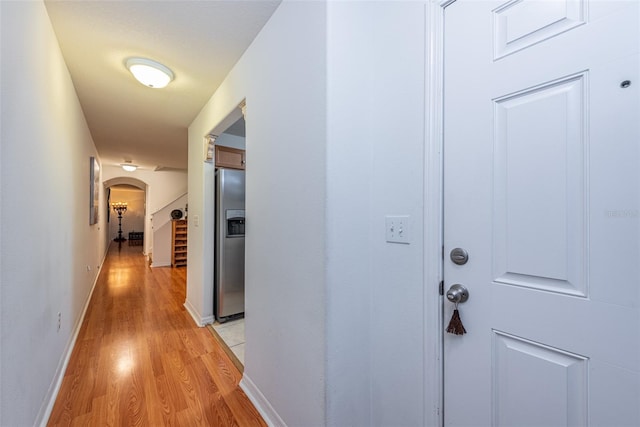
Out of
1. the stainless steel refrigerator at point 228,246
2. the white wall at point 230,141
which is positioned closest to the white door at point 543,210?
the stainless steel refrigerator at point 228,246

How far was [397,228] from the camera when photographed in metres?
1.11

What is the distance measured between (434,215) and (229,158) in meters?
2.72

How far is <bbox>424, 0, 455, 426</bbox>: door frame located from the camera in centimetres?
99

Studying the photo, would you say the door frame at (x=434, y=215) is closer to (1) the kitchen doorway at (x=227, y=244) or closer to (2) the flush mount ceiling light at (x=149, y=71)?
(2) the flush mount ceiling light at (x=149, y=71)

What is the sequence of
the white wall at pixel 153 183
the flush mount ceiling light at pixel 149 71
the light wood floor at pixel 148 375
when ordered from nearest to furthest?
the light wood floor at pixel 148 375, the flush mount ceiling light at pixel 149 71, the white wall at pixel 153 183

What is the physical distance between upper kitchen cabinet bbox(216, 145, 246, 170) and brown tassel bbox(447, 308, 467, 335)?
2.84m

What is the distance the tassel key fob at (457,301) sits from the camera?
0.93 m

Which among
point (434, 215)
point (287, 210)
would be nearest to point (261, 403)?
point (287, 210)

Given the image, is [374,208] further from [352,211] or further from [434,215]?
[434,215]

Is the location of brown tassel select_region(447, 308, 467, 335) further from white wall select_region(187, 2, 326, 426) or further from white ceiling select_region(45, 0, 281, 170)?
white ceiling select_region(45, 0, 281, 170)

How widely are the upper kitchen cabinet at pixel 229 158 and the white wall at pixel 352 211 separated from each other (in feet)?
6.32

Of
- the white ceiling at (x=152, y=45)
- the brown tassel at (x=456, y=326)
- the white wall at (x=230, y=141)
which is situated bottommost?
the brown tassel at (x=456, y=326)

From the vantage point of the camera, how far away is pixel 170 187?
23.5 feet

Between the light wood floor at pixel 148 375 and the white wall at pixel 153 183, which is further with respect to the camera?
the white wall at pixel 153 183
